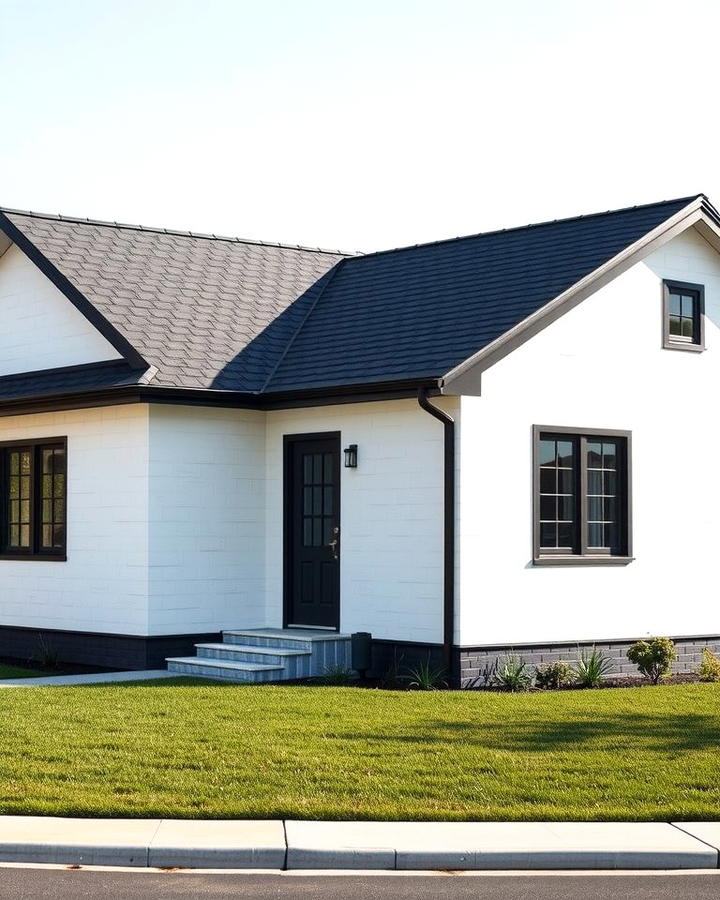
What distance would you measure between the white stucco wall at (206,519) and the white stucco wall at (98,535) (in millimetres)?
199

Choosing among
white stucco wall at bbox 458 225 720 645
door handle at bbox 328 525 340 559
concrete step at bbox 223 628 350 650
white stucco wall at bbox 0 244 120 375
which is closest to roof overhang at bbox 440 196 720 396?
white stucco wall at bbox 458 225 720 645

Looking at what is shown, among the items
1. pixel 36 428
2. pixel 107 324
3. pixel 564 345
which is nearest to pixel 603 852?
pixel 564 345

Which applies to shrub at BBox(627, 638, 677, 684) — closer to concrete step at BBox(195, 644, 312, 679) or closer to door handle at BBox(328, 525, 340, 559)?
door handle at BBox(328, 525, 340, 559)

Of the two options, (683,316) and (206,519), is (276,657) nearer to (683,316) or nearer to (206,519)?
(206,519)

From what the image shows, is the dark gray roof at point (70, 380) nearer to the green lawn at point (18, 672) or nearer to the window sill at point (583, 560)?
the green lawn at point (18, 672)

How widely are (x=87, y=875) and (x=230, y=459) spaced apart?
10526mm

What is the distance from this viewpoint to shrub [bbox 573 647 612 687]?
55.2 feet

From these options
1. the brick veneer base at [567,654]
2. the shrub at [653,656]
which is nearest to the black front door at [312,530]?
the brick veneer base at [567,654]

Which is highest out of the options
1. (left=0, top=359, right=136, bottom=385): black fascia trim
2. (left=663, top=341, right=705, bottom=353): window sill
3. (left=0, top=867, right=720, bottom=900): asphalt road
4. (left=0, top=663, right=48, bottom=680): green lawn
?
(left=663, top=341, right=705, bottom=353): window sill

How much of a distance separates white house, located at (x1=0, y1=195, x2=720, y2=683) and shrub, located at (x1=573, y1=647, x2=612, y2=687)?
20cm

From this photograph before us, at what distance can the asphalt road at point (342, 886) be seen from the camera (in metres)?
8.12

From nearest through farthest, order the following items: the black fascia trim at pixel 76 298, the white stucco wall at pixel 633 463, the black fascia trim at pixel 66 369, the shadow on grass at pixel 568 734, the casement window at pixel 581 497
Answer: the shadow on grass at pixel 568 734 → the white stucco wall at pixel 633 463 → the casement window at pixel 581 497 → the black fascia trim at pixel 76 298 → the black fascia trim at pixel 66 369

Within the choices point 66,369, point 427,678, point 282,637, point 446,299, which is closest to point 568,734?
point 427,678

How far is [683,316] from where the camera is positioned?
63.3 ft
